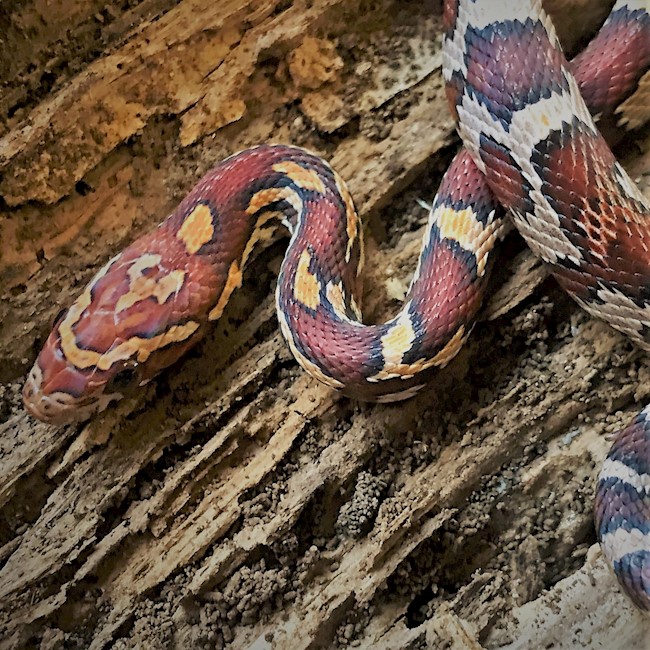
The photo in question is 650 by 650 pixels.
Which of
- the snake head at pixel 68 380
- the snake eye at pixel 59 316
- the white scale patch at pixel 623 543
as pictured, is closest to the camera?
the white scale patch at pixel 623 543

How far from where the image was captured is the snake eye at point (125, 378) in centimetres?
281

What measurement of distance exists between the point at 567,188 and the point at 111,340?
1717 mm

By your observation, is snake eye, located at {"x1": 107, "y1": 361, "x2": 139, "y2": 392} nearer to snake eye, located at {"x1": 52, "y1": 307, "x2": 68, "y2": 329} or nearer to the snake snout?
the snake snout

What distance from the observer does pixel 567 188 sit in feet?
8.59

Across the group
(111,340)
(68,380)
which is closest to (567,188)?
(111,340)

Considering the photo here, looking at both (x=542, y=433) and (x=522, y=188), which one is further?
(x=542, y=433)

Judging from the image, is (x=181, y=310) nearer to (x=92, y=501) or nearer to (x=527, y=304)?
(x=92, y=501)

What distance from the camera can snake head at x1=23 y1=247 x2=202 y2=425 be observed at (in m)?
2.78

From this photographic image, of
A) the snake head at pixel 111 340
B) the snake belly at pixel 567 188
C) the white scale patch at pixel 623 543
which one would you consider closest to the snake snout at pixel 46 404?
the snake head at pixel 111 340

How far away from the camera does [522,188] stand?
107 inches

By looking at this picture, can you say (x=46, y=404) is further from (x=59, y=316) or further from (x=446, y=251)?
(x=446, y=251)

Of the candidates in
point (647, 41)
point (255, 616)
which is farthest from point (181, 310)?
point (647, 41)

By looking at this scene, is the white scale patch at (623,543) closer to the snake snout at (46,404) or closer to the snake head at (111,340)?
the snake head at (111,340)

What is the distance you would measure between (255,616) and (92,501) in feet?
2.50
